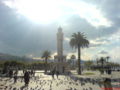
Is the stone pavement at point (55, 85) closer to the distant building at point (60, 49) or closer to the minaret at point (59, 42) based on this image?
the distant building at point (60, 49)

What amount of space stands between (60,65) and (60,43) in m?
13.8

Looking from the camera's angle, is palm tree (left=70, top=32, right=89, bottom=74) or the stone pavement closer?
the stone pavement

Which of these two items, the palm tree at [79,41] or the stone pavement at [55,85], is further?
the palm tree at [79,41]

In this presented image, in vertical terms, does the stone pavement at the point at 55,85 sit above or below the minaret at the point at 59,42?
below

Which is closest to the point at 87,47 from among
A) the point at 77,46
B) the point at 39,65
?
the point at 77,46

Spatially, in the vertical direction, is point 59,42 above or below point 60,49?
above

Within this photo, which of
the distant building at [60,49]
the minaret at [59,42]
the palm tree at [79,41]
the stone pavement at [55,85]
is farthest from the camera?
the minaret at [59,42]

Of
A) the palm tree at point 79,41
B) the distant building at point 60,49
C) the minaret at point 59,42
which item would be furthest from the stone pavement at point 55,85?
the minaret at point 59,42

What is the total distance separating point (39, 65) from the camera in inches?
5271

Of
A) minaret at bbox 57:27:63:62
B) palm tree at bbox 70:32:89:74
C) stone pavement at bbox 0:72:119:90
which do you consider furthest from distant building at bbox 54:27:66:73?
stone pavement at bbox 0:72:119:90

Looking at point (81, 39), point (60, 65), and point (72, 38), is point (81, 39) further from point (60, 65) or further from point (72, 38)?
point (60, 65)

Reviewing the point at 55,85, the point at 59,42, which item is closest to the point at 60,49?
the point at 59,42

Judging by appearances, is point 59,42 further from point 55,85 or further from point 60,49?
point 55,85

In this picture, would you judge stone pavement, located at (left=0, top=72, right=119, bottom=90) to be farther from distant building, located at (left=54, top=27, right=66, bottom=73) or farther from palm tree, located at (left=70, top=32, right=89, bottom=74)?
distant building, located at (left=54, top=27, right=66, bottom=73)
